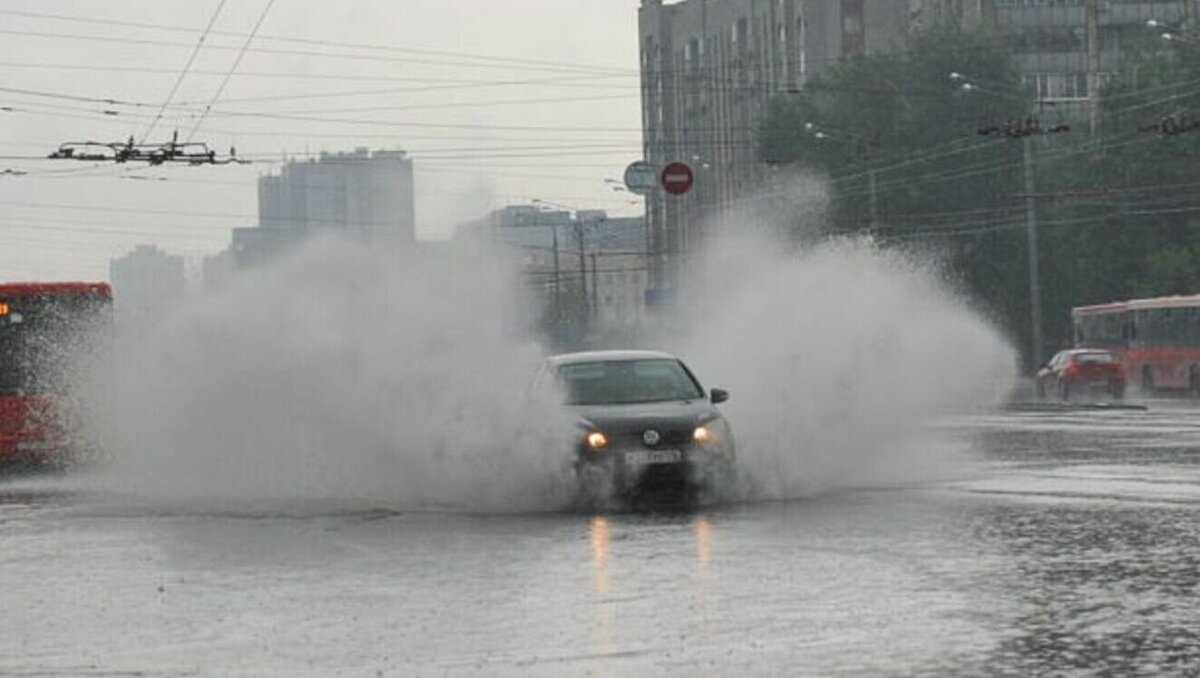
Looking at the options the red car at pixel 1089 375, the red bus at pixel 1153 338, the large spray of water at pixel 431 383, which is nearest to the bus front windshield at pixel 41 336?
the large spray of water at pixel 431 383

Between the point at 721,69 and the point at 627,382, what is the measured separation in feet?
452

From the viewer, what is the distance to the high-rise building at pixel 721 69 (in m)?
139

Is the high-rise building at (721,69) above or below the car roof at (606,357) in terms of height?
above

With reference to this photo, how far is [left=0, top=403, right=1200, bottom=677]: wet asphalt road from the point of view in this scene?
37.6ft

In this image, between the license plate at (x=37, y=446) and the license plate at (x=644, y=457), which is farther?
the license plate at (x=37, y=446)

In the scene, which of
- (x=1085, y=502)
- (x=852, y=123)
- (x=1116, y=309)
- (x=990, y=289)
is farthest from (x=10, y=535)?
(x=852, y=123)

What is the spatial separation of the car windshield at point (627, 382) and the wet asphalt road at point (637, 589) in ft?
6.66

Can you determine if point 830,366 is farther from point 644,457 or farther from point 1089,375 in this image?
point 1089,375

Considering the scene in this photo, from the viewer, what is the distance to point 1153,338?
6712cm

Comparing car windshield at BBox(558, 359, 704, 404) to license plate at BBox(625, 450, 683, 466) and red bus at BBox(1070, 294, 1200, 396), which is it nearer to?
license plate at BBox(625, 450, 683, 466)

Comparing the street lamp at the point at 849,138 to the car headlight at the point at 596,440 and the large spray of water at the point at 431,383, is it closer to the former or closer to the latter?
the large spray of water at the point at 431,383

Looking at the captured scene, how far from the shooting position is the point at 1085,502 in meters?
20.8

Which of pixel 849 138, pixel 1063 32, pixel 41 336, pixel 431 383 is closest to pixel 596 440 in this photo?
pixel 431 383

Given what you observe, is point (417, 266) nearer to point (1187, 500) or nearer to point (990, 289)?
point (1187, 500)
